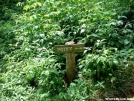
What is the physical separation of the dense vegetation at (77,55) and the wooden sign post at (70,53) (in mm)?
141

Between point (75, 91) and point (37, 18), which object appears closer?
point (75, 91)

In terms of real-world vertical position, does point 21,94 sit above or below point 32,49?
below

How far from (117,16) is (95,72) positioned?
2202 mm

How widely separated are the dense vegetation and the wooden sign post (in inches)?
5.5

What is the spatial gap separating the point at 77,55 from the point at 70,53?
0.81m

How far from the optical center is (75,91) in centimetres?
452

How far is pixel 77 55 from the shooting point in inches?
223

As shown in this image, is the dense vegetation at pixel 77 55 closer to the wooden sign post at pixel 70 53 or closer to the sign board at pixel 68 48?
the wooden sign post at pixel 70 53

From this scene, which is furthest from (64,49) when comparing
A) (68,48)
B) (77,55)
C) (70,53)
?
(77,55)

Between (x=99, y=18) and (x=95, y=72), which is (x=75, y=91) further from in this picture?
(x=99, y=18)

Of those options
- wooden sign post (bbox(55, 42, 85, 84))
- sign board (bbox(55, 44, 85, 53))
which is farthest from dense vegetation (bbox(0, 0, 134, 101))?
sign board (bbox(55, 44, 85, 53))

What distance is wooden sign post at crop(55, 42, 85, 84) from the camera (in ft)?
15.5

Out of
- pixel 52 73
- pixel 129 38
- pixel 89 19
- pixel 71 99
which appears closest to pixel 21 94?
pixel 52 73

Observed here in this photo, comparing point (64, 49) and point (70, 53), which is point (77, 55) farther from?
point (64, 49)
